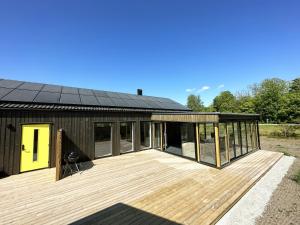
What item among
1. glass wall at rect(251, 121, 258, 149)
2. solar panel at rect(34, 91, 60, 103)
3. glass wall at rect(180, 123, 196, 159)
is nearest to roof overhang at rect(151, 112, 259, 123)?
glass wall at rect(251, 121, 258, 149)

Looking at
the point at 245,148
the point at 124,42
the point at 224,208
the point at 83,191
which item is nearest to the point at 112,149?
the point at 83,191

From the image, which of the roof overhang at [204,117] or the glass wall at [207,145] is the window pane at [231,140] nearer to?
the roof overhang at [204,117]

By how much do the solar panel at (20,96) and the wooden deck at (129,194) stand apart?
3417mm

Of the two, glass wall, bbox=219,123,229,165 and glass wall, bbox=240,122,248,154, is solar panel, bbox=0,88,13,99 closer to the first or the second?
glass wall, bbox=219,123,229,165

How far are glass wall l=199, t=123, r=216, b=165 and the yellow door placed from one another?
7746 millimetres

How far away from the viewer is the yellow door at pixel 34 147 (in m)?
6.38

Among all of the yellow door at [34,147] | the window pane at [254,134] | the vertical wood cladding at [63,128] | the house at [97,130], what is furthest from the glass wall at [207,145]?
the yellow door at [34,147]

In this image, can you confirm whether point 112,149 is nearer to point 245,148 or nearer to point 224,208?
point 224,208

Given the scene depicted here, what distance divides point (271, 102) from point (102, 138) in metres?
40.0

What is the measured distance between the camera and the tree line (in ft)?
96.5

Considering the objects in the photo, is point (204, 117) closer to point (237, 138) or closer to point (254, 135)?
point (237, 138)

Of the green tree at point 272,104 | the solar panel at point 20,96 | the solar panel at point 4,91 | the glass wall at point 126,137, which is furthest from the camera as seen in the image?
the green tree at point 272,104

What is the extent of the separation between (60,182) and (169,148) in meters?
6.99

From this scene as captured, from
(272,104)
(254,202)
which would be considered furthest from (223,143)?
(272,104)
